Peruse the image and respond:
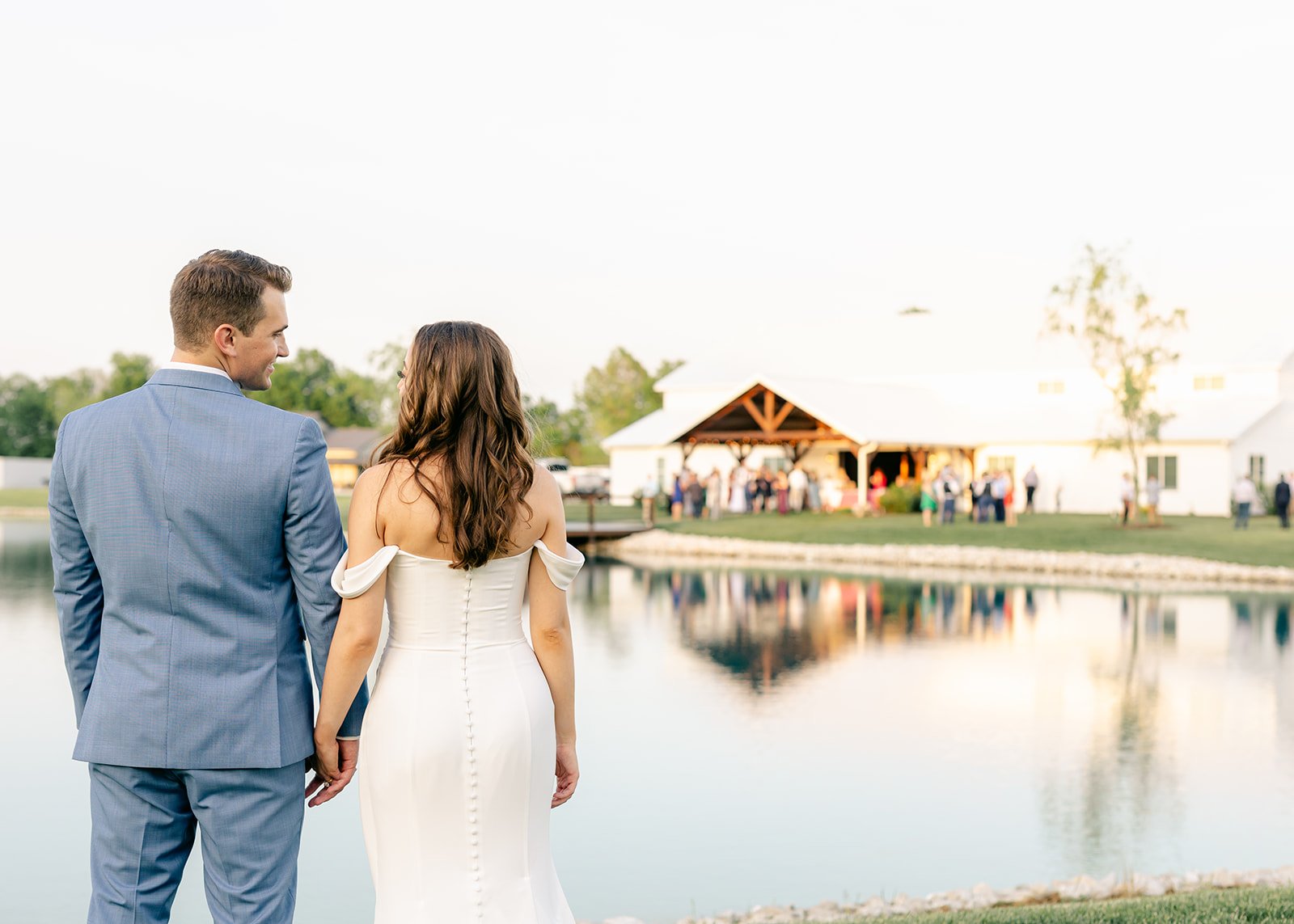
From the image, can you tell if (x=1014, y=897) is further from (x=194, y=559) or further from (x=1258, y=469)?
(x=1258, y=469)

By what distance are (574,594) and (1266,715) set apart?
1177 centimetres

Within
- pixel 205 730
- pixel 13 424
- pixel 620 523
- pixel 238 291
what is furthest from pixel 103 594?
pixel 13 424

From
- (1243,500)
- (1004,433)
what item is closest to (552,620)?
(1243,500)

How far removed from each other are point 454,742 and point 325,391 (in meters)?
98.3

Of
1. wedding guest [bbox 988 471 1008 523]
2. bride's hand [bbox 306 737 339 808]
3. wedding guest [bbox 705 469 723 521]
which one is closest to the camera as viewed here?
bride's hand [bbox 306 737 339 808]

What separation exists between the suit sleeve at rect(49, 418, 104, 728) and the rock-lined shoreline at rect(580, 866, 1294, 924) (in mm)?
3537

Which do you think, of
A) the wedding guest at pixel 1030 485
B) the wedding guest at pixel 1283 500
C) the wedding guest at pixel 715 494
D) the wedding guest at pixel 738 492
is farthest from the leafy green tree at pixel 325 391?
the wedding guest at pixel 1283 500

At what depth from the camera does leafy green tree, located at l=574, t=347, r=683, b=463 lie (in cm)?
7812

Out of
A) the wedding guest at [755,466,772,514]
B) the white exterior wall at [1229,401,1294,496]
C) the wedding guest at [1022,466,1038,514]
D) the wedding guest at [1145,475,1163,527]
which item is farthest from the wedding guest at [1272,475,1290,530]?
the wedding guest at [755,466,772,514]

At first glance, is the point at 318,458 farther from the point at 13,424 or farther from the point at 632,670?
the point at 13,424

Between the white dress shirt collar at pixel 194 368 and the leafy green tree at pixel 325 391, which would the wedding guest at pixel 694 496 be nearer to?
the white dress shirt collar at pixel 194 368

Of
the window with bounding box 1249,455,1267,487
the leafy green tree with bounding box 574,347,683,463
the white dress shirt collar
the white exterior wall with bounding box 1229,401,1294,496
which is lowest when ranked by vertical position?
the white dress shirt collar

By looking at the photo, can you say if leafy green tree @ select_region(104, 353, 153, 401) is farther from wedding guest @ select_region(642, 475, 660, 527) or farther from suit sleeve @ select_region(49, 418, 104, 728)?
suit sleeve @ select_region(49, 418, 104, 728)

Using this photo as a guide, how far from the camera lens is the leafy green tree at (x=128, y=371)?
8125 centimetres
